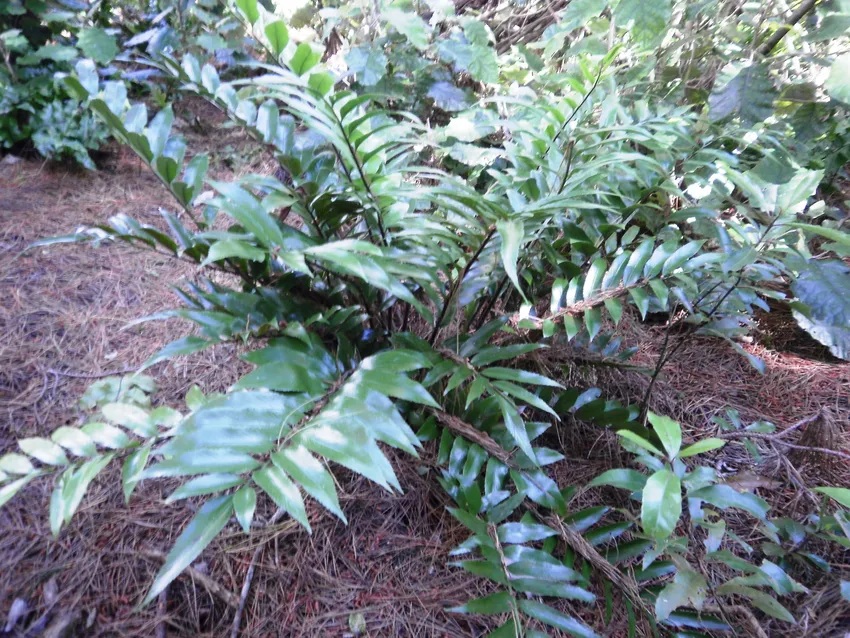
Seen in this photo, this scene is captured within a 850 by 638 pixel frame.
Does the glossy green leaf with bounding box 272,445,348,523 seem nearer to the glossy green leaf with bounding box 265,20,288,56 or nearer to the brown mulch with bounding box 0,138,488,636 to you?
the brown mulch with bounding box 0,138,488,636

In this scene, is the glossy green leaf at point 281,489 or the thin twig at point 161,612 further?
the thin twig at point 161,612

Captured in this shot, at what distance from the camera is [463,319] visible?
4.78ft

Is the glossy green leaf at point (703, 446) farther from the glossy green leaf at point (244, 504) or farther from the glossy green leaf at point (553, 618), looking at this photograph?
the glossy green leaf at point (244, 504)

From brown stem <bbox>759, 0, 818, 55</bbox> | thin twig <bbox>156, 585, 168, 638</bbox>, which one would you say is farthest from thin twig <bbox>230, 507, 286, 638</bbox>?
brown stem <bbox>759, 0, 818, 55</bbox>

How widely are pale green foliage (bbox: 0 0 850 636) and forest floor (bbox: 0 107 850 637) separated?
12 centimetres

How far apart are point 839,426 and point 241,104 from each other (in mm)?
2032

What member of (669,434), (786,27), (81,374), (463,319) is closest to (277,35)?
(463,319)

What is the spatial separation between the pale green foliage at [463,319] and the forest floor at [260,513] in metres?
0.12

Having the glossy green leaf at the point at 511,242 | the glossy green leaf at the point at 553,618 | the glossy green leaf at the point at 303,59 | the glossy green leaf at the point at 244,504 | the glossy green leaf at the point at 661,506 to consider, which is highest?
the glossy green leaf at the point at 303,59

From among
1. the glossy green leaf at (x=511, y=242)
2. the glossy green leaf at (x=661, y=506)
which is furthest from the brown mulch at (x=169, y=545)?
the glossy green leaf at (x=511, y=242)

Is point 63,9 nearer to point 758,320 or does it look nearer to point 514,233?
point 514,233

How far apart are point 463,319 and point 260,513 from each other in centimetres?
77

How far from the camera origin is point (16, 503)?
3.73 ft

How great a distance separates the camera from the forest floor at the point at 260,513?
101 centimetres
